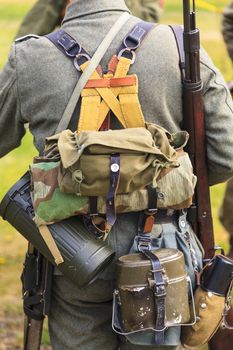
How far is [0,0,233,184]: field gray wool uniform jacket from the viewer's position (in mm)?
3154

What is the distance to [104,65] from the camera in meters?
3.15

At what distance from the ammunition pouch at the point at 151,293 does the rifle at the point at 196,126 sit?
377mm

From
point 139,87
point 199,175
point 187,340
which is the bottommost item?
point 187,340

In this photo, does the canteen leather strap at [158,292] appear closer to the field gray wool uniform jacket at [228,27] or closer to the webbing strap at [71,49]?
→ the webbing strap at [71,49]

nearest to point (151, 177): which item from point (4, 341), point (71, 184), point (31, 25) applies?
point (71, 184)

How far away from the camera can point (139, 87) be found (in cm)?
315

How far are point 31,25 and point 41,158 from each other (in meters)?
3.13

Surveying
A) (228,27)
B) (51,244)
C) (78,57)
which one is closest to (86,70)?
(78,57)

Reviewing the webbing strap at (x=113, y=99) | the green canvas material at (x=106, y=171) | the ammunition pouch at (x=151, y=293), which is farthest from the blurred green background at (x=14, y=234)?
the webbing strap at (x=113, y=99)

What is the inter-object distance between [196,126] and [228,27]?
225 cm

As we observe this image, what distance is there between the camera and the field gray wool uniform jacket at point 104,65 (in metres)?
3.15

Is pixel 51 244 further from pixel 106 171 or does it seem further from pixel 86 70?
pixel 86 70

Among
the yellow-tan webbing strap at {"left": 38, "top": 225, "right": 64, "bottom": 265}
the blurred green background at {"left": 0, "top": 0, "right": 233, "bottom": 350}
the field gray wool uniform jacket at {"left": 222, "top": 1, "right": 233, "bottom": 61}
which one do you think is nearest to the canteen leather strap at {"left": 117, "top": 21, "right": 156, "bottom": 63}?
the yellow-tan webbing strap at {"left": 38, "top": 225, "right": 64, "bottom": 265}

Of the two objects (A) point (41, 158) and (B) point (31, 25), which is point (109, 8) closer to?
(A) point (41, 158)
